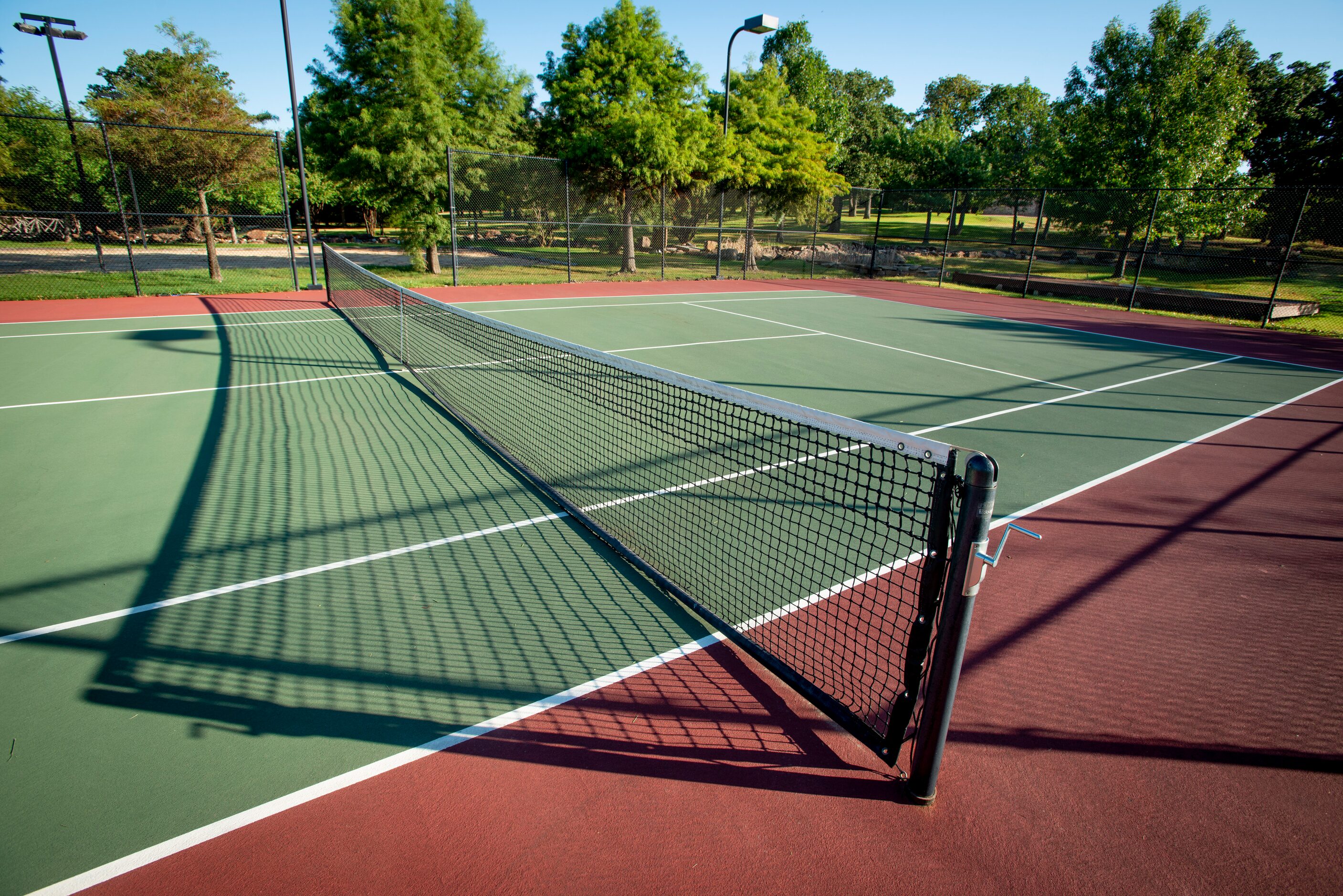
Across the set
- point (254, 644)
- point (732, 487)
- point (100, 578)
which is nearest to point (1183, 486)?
point (732, 487)

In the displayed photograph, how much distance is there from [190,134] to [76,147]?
8.44ft

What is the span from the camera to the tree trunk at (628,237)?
81.6ft

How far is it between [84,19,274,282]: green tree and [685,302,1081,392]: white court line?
13284 millimetres

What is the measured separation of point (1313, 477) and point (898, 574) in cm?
569

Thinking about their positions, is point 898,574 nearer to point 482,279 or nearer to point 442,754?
point 442,754

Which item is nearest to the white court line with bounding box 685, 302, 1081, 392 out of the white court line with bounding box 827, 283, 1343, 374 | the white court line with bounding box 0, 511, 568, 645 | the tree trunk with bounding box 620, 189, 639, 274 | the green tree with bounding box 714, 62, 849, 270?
the white court line with bounding box 827, 283, 1343, 374

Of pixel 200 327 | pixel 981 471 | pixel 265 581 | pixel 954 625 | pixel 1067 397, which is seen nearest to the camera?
pixel 981 471

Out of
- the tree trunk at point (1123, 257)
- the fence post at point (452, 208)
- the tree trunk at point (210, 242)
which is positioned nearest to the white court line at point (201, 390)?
the fence post at point (452, 208)

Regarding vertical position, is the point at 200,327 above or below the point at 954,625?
below

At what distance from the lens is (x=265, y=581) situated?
14.3ft

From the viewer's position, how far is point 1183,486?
6480 mm

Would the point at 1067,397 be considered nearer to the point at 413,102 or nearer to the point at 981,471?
the point at 981,471

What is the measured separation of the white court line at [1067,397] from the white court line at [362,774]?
3534 mm

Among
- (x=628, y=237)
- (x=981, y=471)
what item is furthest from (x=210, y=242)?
(x=981, y=471)
